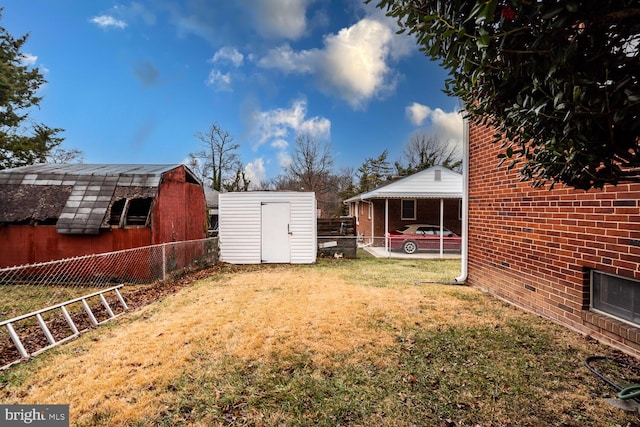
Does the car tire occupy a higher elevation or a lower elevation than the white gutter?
lower

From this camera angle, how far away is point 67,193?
332 inches

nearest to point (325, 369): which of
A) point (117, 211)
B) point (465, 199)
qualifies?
point (465, 199)

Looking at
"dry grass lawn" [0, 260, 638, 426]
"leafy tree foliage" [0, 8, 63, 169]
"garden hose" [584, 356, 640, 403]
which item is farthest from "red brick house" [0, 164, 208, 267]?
A: "leafy tree foliage" [0, 8, 63, 169]

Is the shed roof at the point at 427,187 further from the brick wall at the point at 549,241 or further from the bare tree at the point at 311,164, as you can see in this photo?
the bare tree at the point at 311,164

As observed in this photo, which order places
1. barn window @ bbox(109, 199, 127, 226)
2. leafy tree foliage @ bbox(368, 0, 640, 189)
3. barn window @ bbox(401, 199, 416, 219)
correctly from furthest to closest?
barn window @ bbox(401, 199, 416, 219), barn window @ bbox(109, 199, 127, 226), leafy tree foliage @ bbox(368, 0, 640, 189)

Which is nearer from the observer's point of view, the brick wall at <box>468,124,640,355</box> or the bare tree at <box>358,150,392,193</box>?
the brick wall at <box>468,124,640,355</box>

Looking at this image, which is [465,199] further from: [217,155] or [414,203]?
[217,155]

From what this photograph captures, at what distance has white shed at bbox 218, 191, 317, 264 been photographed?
10.6m

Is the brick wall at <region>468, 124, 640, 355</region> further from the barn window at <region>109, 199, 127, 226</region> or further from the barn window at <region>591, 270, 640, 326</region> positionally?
the barn window at <region>109, 199, 127, 226</region>

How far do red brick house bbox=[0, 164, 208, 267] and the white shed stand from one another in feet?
6.66

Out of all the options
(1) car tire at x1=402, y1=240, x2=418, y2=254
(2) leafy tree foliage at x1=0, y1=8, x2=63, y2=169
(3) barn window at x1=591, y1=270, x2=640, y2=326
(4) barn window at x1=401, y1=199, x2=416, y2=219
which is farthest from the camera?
(2) leafy tree foliage at x1=0, y1=8, x2=63, y2=169

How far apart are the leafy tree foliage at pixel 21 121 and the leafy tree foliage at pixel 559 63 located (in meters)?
23.8

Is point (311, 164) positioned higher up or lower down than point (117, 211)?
higher up

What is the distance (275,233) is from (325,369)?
308 inches
